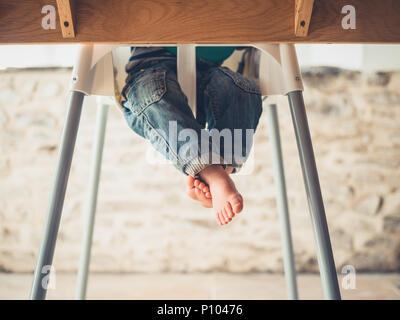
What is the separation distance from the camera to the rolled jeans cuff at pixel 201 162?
2.27 feet

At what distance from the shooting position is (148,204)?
73.7 inches

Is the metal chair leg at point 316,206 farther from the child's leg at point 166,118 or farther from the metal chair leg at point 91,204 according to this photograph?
the metal chair leg at point 91,204

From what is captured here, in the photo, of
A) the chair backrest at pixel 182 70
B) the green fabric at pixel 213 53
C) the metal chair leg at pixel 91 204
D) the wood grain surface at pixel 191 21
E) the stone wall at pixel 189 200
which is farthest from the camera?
the stone wall at pixel 189 200

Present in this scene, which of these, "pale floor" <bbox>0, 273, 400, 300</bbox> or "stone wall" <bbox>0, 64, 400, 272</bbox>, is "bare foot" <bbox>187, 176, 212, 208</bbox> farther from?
"stone wall" <bbox>0, 64, 400, 272</bbox>

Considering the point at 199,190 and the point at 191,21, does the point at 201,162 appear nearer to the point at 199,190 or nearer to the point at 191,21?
the point at 199,190

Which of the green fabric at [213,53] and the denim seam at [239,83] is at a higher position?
the green fabric at [213,53]

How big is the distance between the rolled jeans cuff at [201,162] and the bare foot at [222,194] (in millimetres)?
17

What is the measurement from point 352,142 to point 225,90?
1.24 meters

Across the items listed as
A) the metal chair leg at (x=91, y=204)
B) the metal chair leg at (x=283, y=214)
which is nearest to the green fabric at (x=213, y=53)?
the metal chair leg at (x=283, y=214)

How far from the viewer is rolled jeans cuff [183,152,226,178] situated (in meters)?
0.69

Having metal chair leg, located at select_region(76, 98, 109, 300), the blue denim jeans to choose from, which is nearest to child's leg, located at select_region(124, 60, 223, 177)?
the blue denim jeans
